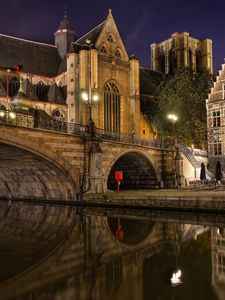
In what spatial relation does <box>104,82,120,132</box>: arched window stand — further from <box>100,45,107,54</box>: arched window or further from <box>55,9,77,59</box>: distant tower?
<box>55,9,77,59</box>: distant tower

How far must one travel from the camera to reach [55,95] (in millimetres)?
43531

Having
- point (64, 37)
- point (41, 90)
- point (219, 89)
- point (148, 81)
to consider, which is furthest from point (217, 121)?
point (64, 37)

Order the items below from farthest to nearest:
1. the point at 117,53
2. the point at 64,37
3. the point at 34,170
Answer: the point at 64,37, the point at 117,53, the point at 34,170

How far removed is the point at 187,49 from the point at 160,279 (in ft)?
211

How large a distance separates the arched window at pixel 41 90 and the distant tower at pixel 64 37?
336 inches

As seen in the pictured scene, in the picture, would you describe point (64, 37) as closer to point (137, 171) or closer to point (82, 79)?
point (82, 79)

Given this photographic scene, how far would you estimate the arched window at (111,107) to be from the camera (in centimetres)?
4494

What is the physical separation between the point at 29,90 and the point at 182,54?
3427cm

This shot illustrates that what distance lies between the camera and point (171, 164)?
33344mm

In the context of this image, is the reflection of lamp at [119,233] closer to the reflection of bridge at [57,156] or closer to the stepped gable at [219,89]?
the reflection of bridge at [57,156]

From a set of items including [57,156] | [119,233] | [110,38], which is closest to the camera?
[119,233]

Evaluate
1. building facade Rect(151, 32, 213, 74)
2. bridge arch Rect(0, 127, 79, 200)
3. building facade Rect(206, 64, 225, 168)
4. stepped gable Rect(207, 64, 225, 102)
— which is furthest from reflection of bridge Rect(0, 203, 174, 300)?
building facade Rect(151, 32, 213, 74)

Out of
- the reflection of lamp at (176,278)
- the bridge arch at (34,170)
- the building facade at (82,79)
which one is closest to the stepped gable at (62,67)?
the building facade at (82,79)

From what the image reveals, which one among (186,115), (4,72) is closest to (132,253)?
(186,115)
